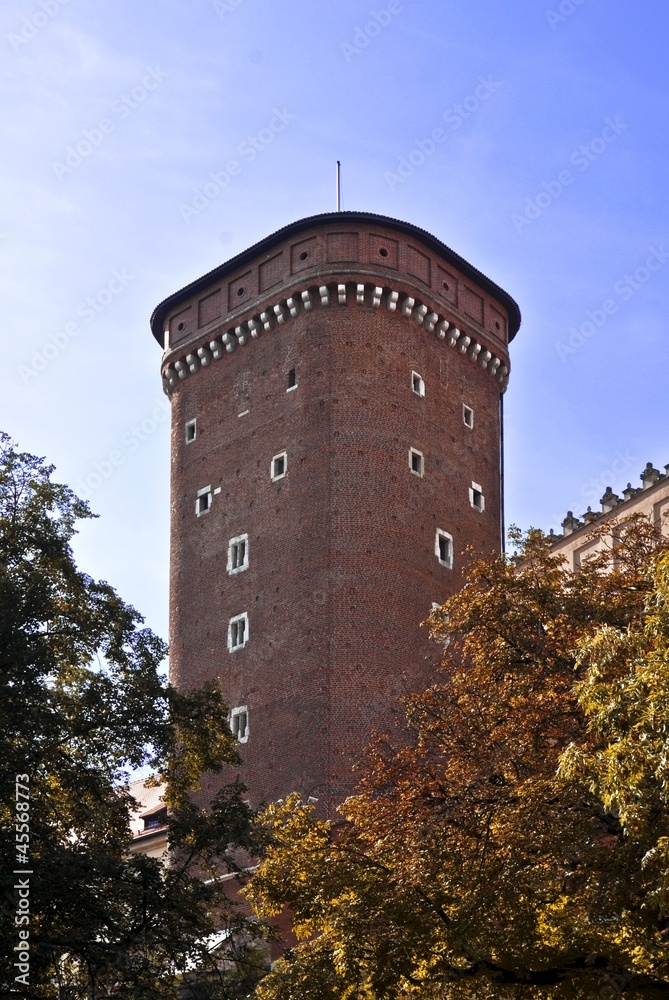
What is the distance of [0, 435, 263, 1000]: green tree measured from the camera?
23875mm

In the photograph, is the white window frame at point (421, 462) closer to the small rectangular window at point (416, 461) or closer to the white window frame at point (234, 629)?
the small rectangular window at point (416, 461)

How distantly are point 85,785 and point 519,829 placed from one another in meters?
7.07

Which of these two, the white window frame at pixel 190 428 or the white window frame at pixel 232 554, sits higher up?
the white window frame at pixel 190 428

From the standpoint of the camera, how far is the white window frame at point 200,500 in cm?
5297

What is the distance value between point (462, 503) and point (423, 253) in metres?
8.92

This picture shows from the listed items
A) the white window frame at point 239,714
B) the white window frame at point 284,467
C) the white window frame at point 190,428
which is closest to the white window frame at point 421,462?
the white window frame at point 284,467

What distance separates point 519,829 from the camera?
2352 cm

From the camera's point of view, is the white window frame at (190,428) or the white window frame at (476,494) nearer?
the white window frame at (476,494)

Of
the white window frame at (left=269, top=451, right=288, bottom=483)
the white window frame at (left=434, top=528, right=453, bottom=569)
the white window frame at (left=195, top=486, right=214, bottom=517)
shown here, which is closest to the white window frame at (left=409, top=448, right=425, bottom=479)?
the white window frame at (left=434, top=528, right=453, bottom=569)

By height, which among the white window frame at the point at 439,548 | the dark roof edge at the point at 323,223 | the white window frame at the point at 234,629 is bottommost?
the white window frame at the point at 234,629

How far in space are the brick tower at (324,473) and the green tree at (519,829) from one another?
16.9 metres

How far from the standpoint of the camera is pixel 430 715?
29.3 meters

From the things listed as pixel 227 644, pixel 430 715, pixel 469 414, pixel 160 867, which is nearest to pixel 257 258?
pixel 469 414

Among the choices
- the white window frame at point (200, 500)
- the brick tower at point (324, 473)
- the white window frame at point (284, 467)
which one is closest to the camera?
the brick tower at point (324, 473)
